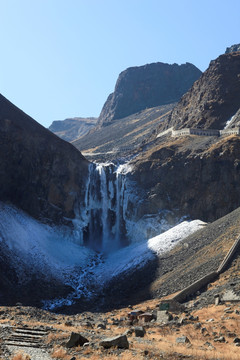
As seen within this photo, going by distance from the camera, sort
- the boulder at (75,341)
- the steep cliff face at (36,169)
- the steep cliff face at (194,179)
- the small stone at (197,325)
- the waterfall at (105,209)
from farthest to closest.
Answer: the waterfall at (105,209), the steep cliff face at (36,169), the steep cliff face at (194,179), the small stone at (197,325), the boulder at (75,341)

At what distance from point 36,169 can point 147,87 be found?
128290mm

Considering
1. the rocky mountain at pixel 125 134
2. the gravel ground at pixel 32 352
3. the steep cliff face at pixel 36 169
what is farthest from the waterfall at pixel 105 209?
the gravel ground at pixel 32 352

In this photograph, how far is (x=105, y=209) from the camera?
208 feet

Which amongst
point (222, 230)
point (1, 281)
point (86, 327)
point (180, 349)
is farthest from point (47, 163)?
point (180, 349)

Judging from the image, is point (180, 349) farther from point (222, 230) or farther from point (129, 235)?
point (129, 235)

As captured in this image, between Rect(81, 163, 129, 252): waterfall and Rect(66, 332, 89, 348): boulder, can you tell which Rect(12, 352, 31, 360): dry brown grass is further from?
Rect(81, 163, 129, 252): waterfall

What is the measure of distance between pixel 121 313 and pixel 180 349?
16.9 meters

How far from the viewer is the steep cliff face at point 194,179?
187ft

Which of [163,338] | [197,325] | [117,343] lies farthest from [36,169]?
[117,343]

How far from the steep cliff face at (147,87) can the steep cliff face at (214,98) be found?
282ft

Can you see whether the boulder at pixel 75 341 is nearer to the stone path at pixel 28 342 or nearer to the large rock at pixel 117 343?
the stone path at pixel 28 342

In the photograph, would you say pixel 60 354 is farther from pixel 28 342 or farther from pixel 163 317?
pixel 163 317

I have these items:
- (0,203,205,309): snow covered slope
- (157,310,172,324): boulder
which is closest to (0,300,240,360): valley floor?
(157,310,172,324): boulder

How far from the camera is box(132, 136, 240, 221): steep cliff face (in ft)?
187
